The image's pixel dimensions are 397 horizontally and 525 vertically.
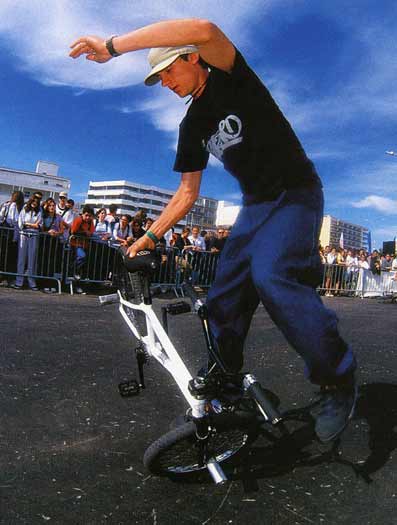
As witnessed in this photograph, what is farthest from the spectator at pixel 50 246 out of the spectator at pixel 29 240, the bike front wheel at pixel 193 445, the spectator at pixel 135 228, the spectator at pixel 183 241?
the bike front wheel at pixel 193 445

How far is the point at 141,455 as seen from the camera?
2.59 meters

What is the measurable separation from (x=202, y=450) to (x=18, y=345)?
318 cm

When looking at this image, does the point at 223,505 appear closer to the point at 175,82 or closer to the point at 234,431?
the point at 234,431

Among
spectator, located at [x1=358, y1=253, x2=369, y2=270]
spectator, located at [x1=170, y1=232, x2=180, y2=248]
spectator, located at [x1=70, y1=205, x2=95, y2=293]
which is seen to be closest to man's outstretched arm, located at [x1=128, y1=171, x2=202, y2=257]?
spectator, located at [x1=70, y1=205, x2=95, y2=293]

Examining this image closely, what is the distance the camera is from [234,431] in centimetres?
240

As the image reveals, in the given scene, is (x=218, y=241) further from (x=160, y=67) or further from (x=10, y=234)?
(x=160, y=67)

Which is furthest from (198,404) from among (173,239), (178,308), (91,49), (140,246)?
(173,239)

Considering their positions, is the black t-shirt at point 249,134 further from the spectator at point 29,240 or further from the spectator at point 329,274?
the spectator at point 329,274

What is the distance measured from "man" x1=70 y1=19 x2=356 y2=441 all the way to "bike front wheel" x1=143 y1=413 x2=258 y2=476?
1.10 ft

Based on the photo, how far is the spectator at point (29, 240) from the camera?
10.4m

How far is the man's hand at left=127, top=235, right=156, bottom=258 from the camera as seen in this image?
238 centimetres

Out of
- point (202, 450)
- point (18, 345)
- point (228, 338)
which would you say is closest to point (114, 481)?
point (202, 450)

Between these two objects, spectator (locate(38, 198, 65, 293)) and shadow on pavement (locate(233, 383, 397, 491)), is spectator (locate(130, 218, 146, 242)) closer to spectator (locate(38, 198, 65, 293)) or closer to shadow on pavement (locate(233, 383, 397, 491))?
spectator (locate(38, 198, 65, 293))

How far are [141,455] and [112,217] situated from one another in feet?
32.4
